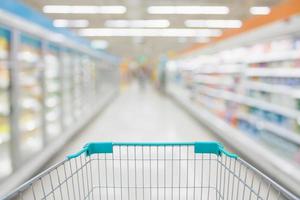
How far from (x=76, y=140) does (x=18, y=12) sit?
2.80 metres

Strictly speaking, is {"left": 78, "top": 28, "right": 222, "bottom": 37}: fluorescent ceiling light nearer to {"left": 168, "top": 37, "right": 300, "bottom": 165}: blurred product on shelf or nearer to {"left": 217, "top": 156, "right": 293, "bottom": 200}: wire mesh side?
{"left": 168, "top": 37, "right": 300, "bottom": 165}: blurred product on shelf

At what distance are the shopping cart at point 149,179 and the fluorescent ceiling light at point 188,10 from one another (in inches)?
244

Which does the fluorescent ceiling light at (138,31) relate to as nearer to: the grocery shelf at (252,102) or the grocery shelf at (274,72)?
the grocery shelf at (252,102)

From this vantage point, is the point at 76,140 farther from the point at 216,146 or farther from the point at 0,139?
the point at 216,146

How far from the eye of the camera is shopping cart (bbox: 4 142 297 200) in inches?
53.1

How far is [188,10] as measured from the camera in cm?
947

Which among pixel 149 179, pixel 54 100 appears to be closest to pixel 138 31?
pixel 54 100

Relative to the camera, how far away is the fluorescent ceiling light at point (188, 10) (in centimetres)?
904

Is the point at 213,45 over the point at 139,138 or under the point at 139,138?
over

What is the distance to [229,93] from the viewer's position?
22.3ft

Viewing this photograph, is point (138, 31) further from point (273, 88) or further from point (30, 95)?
point (273, 88)

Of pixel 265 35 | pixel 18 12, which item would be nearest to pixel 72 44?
pixel 18 12

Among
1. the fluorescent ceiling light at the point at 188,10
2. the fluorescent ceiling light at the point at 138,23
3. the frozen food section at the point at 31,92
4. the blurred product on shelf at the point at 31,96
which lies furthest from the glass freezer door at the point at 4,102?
the fluorescent ceiling light at the point at 138,23

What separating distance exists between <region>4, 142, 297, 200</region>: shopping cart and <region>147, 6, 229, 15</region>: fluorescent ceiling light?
244 inches
